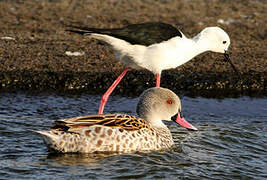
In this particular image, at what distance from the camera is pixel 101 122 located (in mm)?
7316

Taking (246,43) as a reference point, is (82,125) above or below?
below

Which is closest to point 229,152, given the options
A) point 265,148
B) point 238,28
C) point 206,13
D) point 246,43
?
point 265,148

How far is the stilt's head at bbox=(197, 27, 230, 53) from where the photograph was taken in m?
9.45

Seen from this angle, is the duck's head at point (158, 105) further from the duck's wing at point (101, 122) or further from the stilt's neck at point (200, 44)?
the stilt's neck at point (200, 44)

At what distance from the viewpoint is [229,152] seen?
764 centimetres

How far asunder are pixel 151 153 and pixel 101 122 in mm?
753

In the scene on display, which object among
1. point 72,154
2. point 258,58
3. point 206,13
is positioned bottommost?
point 72,154

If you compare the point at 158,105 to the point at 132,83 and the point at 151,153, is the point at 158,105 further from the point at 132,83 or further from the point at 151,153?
the point at 132,83

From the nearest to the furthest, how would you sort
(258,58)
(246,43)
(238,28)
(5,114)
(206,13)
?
(5,114) → (258,58) → (246,43) → (238,28) → (206,13)

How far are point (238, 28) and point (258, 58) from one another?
2.35m

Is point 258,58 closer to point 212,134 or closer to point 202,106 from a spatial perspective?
point 202,106

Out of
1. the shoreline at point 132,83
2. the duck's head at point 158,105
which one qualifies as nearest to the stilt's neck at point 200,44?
the shoreline at point 132,83

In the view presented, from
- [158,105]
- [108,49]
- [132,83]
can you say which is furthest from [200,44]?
[108,49]

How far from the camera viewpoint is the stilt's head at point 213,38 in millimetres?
9453
